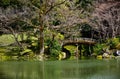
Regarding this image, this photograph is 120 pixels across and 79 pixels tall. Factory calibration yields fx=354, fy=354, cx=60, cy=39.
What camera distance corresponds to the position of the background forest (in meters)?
25.4

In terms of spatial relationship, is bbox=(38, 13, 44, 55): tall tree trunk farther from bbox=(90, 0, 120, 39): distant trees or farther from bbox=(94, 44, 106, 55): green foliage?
bbox=(90, 0, 120, 39): distant trees

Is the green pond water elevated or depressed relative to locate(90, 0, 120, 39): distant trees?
depressed

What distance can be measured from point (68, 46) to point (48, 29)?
293cm

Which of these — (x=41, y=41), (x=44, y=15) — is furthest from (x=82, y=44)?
(x=44, y=15)

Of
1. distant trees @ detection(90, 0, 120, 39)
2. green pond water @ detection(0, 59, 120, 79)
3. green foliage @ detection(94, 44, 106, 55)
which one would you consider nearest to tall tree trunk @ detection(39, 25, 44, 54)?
green foliage @ detection(94, 44, 106, 55)

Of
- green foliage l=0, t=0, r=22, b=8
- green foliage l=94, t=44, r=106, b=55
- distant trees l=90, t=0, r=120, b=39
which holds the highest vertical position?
green foliage l=0, t=0, r=22, b=8

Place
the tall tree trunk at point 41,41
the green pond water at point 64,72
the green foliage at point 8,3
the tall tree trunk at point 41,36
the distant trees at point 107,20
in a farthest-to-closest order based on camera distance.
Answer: the distant trees at point 107,20, the green foliage at point 8,3, the tall tree trunk at point 41,41, the tall tree trunk at point 41,36, the green pond water at point 64,72

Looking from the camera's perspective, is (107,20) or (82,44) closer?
(82,44)

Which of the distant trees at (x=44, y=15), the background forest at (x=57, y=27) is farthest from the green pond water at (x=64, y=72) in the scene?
the distant trees at (x=44, y=15)

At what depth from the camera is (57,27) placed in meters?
26.3

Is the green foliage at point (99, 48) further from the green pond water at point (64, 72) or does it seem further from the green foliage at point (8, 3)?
the green pond water at point (64, 72)

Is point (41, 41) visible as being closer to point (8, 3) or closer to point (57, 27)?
point (57, 27)

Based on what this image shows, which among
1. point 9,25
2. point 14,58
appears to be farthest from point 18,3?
point 14,58

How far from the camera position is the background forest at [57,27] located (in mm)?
25406
